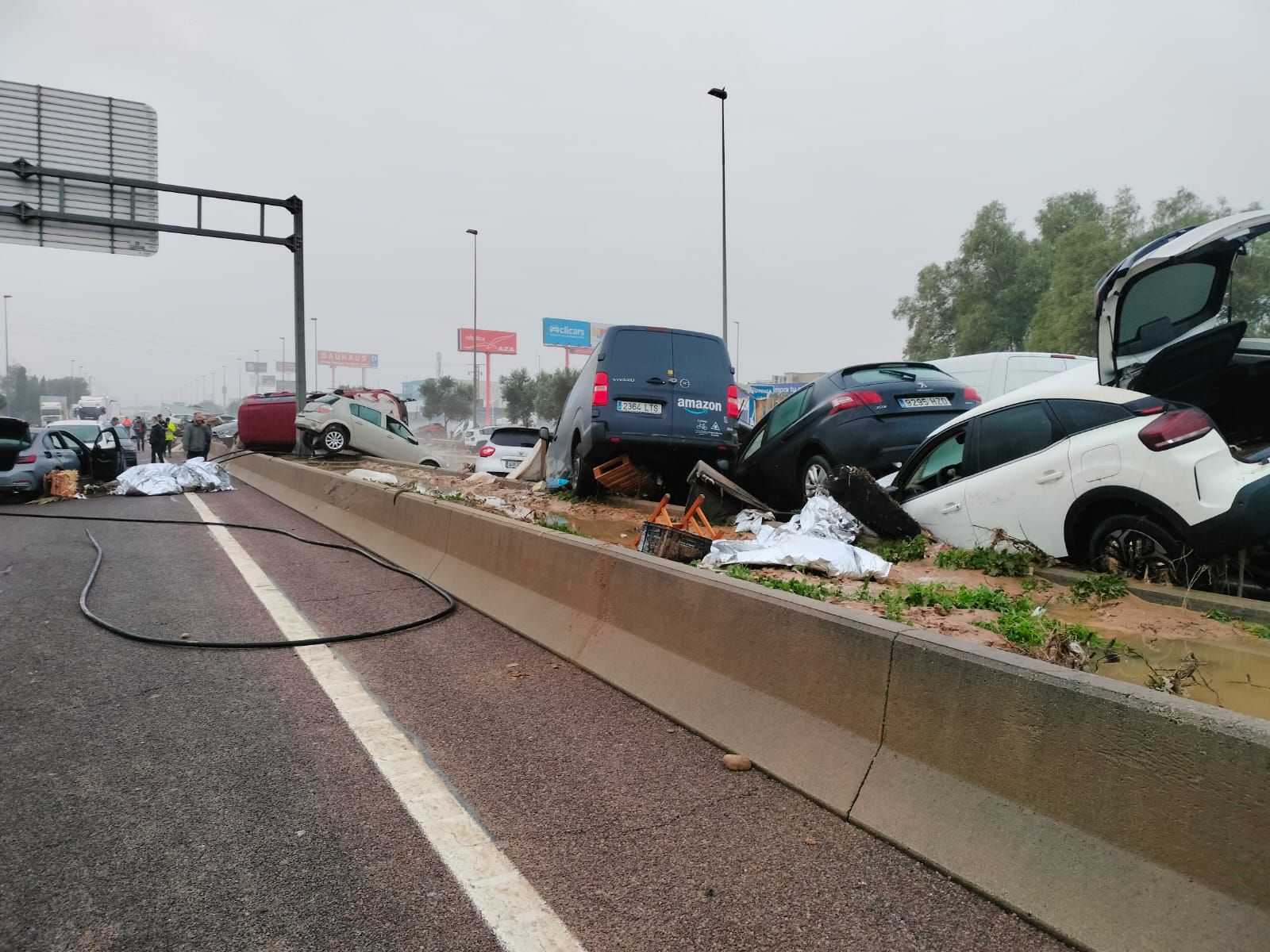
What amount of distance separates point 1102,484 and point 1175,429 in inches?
22.3

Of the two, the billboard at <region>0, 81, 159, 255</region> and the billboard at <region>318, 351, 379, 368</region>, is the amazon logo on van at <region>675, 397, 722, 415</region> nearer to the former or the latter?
the billboard at <region>0, 81, 159, 255</region>

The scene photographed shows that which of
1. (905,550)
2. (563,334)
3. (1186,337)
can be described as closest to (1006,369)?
(1186,337)

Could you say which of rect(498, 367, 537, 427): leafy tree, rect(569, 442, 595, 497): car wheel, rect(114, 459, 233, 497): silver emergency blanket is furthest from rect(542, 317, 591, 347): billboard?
rect(569, 442, 595, 497): car wheel

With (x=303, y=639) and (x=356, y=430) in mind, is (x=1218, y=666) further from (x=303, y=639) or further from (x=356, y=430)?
(x=356, y=430)

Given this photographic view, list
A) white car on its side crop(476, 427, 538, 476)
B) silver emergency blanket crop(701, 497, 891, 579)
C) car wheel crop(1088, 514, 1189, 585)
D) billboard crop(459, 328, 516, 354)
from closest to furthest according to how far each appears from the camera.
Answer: car wheel crop(1088, 514, 1189, 585) < silver emergency blanket crop(701, 497, 891, 579) < white car on its side crop(476, 427, 538, 476) < billboard crop(459, 328, 516, 354)

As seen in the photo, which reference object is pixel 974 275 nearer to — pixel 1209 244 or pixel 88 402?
pixel 1209 244

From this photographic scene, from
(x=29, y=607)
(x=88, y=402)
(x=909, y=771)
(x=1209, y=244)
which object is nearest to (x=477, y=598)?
(x=29, y=607)

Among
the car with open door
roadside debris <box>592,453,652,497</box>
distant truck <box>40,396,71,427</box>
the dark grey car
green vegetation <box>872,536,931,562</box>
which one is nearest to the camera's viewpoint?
the car with open door

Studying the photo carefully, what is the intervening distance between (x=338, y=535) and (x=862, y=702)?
9.70 metres

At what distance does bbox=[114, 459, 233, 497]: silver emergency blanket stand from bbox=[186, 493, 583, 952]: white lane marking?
15393 millimetres

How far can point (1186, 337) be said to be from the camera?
6562mm

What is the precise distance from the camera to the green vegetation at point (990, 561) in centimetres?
636

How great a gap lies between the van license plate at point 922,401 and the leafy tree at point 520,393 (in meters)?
80.0

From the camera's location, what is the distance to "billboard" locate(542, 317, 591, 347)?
324 feet
